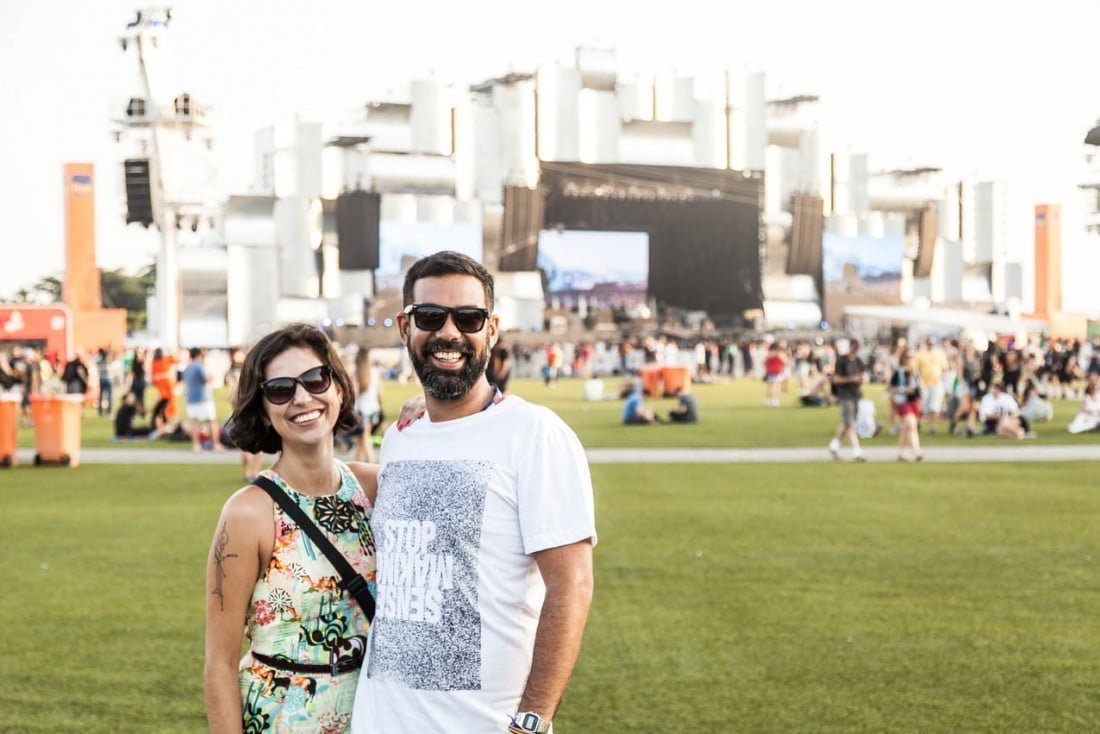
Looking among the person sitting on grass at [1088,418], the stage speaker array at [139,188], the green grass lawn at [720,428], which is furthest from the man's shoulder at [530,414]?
the stage speaker array at [139,188]

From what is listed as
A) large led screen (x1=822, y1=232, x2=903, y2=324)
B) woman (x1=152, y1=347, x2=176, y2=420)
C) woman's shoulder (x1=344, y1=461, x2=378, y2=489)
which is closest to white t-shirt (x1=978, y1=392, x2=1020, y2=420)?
woman (x1=152, y1=347, x2=176, y2=420)

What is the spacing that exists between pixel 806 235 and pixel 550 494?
2439 inches

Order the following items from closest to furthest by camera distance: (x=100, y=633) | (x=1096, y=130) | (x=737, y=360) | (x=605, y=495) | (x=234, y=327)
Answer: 1. (x=1096, y=130)
2. (x=100, y=633)
3. (x=605, y=495)
4. (x=737, y=360)
5. (x=234, y=327)

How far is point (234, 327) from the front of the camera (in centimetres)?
5703

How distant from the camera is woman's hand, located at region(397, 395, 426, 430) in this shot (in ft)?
10.2

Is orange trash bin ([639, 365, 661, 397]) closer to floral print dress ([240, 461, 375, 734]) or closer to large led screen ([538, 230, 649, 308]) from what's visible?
large led screen ([538, 230, 649, 308])

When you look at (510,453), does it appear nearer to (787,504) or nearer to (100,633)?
(100,633)

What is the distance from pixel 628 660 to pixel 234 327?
5212cm

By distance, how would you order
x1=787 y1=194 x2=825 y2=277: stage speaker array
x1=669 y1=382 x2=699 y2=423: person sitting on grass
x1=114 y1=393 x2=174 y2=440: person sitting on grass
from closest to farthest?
x1=114 y1=393 x2=174 y2=440: person sitting on grass
x1=669 y1=382 x2=699 y2=423: person sitting on grass
x1=787 y1=194 x2=825 y2=277: stage speaker array

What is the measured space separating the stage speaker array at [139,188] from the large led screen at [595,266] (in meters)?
16.5

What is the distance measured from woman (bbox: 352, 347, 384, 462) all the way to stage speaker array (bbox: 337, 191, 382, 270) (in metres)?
41.1

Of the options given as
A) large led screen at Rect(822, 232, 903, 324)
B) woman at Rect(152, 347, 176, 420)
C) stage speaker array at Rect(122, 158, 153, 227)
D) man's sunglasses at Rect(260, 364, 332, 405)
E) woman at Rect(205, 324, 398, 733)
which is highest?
stage speaker array at Rect(122, 158, 153, 227)

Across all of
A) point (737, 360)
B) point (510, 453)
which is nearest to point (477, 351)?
point (510, 453)

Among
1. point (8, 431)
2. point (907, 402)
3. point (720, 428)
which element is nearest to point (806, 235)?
point (720, 428)
